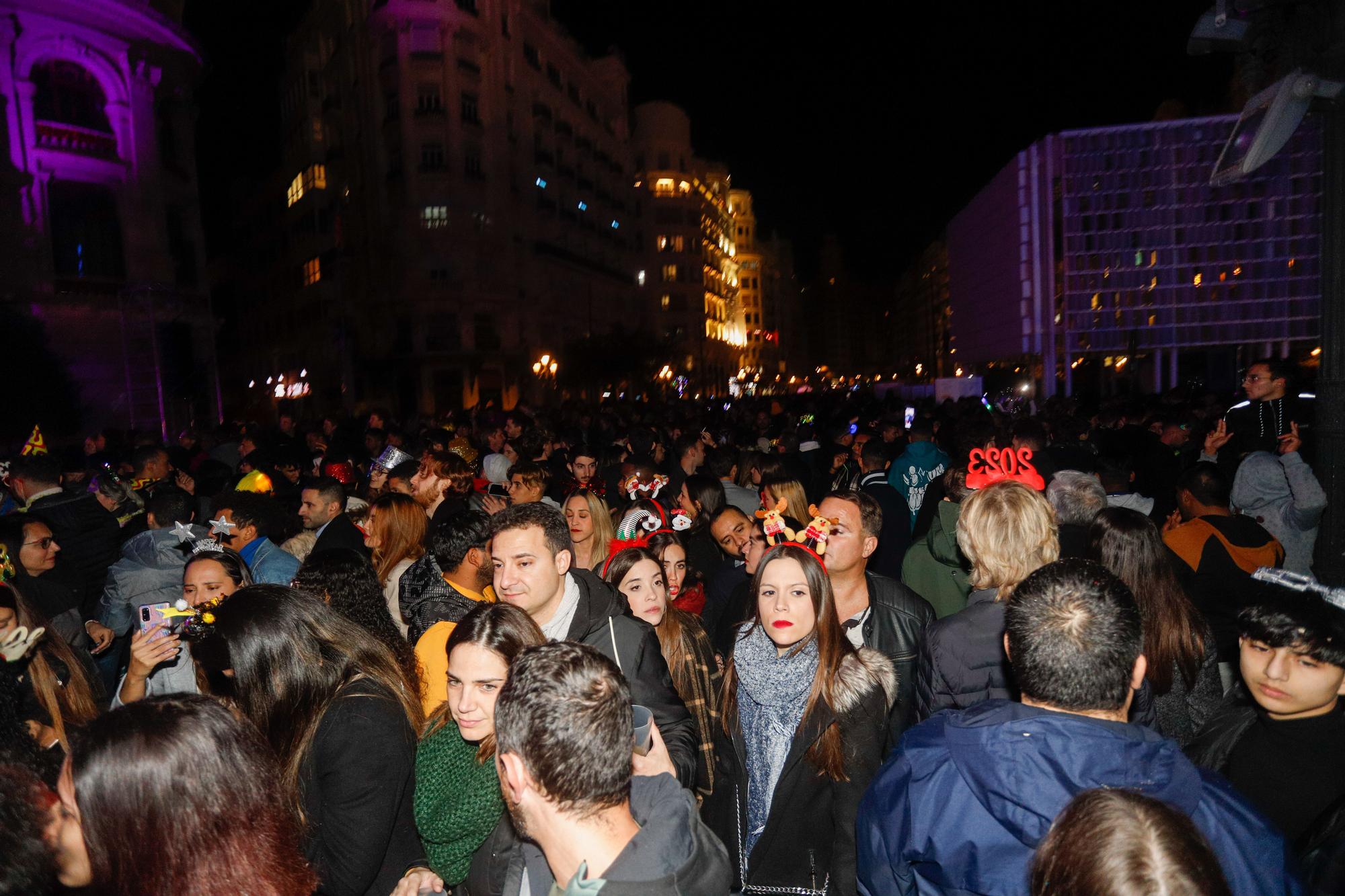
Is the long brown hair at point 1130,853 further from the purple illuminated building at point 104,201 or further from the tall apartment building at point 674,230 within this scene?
the tall apartment building at point 674,230

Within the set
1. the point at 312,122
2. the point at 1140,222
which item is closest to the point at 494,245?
the point at 312,122

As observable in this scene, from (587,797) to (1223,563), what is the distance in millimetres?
3978

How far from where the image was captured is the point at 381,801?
261 cm

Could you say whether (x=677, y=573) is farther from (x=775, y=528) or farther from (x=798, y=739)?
(x=798, y=739)

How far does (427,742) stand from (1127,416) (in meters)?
10.3

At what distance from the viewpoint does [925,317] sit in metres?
149

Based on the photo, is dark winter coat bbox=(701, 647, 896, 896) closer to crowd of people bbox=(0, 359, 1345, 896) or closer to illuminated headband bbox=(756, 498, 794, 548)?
crowd of people bbox=(0, 359, 1345, 896)

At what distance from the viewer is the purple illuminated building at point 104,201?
23.9 m

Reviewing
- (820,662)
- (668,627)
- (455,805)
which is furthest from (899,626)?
(455,805)

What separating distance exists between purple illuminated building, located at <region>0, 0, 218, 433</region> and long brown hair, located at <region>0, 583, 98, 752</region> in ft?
84.0

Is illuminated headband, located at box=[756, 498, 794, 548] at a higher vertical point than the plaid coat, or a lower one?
higher

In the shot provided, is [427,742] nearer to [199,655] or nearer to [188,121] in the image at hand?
[199,655]

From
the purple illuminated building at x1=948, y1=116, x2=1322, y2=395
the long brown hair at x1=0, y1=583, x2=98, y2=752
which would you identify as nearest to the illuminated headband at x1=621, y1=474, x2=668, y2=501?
the long brown hair at x1=0, y1=583, x2=98, y2=752

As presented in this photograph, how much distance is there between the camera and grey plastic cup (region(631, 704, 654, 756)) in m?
2.04
